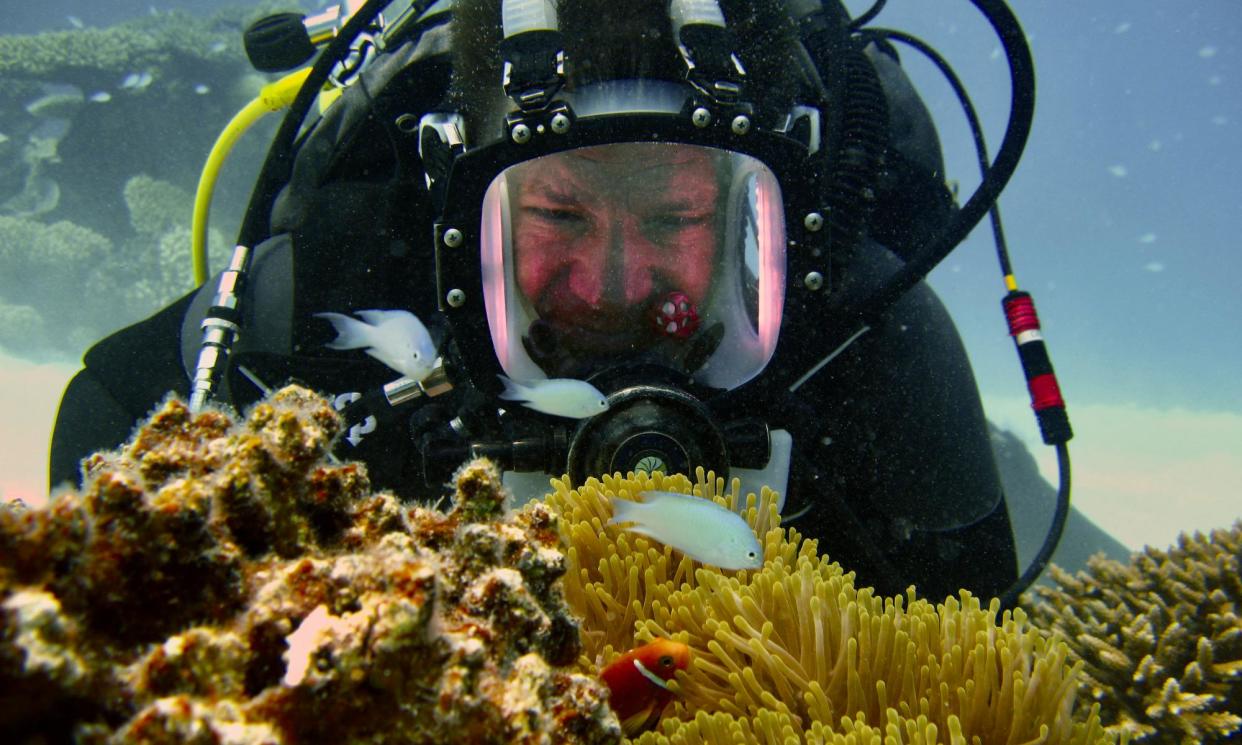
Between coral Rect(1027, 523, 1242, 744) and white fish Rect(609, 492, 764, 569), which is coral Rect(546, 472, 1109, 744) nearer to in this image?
white fish Rect(609, 492, 764, 569)

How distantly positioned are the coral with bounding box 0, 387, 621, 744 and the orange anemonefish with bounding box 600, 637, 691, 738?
1.03ft

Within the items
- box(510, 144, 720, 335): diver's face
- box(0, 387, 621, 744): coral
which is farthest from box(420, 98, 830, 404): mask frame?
box(0, 387, 621, 744): coral

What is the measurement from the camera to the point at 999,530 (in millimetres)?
3119

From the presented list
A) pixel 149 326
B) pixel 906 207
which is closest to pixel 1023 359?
pixel 906 207

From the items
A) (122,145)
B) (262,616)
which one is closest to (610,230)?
(262,616)

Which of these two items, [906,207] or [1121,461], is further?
[1121,461]

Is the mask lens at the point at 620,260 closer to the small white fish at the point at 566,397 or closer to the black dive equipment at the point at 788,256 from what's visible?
the black dive equipment at the point at 788,256

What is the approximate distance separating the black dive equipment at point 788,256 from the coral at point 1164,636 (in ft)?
1.37

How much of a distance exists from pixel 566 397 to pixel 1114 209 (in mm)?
87018

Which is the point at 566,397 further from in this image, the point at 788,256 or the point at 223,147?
the point at 223,147

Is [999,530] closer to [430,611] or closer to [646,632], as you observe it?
[646,632]

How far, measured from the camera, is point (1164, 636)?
2.64 m

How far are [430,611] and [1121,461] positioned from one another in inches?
1225

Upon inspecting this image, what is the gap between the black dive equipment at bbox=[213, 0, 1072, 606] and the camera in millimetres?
2352
